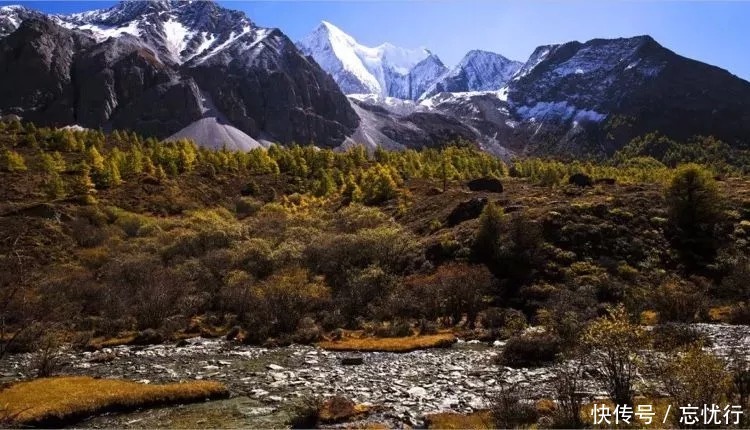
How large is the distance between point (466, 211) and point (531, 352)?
46174 mm

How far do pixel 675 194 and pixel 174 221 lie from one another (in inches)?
3018

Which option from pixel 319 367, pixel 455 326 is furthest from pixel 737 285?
pixel 319 367

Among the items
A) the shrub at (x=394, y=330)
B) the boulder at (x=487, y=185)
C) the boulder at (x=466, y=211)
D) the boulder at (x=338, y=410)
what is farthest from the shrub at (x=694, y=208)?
the boulder at (x=338, y=410)

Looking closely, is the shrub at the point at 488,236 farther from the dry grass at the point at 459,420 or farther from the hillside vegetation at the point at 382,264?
the dry grass at the point at 459,420

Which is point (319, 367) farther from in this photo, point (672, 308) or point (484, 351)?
point (672, 308)

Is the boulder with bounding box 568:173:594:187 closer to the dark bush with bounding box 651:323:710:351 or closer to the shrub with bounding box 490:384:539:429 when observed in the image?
the dark bush with bounding box 651:323:710:351

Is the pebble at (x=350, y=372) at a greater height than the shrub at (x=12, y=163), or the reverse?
the shrub at (x=12, y=163)

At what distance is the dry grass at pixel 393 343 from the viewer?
1437 inches

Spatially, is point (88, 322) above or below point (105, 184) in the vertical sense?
below

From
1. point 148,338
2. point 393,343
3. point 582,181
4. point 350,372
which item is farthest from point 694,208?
point 148,338

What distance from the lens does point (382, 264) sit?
61.8 metres

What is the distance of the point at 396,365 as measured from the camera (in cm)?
3098

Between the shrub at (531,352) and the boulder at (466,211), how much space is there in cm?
4324

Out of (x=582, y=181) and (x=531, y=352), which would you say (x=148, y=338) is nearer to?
(x=531, y=352)
